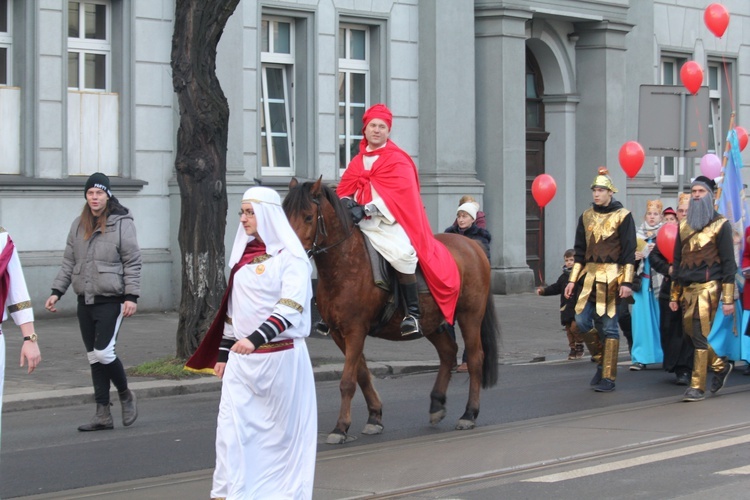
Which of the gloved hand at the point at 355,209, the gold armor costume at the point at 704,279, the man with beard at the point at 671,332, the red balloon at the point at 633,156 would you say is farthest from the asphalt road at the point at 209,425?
the red balloon at the point at 633,156

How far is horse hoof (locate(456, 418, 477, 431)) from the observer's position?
32.7 feet

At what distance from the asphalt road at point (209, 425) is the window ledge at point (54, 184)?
6.14 m

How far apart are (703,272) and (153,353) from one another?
6.21 metres

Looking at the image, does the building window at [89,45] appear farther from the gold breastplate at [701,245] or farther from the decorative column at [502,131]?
the gold breastplate at [701,245]

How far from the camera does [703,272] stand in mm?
11570

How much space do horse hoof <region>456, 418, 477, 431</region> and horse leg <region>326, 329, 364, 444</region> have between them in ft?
3.29

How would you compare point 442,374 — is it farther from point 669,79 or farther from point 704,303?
point 669,79

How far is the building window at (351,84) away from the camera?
21547 mm

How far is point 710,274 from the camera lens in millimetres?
11547

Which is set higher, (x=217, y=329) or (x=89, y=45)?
(x=89, y=45)

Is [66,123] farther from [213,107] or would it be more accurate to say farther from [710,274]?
[710,274]

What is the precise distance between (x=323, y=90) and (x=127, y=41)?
3744 millimetres

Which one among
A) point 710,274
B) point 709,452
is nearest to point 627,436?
point 709,452

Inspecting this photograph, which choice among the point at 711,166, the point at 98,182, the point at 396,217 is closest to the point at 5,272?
the point at 98,182
